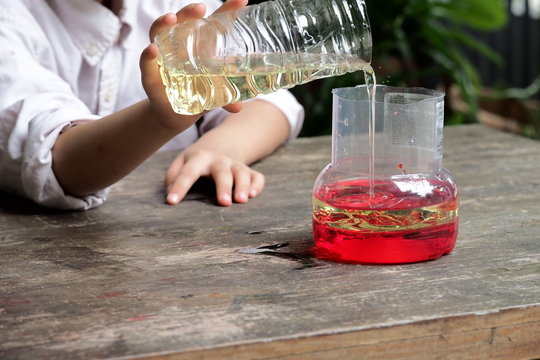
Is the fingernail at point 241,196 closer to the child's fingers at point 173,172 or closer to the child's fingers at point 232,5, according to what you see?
the child's fingers at point 173,172

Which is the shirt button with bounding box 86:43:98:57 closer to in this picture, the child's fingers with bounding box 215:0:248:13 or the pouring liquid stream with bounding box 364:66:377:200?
the child's fingers with bounding box 215:0:248:13

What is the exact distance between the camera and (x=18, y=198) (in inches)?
43.6

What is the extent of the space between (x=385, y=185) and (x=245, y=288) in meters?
0.20

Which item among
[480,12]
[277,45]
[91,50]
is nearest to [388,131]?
[277,45]

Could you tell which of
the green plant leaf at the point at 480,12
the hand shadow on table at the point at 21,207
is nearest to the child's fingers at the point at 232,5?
the hand shadow on table at the point at 21,207

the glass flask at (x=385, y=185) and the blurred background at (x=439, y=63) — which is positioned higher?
the glass flask at (x=385, y=185)

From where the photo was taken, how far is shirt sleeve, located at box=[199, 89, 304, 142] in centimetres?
145

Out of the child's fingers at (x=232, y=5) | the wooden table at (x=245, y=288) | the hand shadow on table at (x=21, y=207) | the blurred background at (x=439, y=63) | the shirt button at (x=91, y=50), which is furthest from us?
the blurred background at (x=439, y=63)

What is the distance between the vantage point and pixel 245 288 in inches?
28.4

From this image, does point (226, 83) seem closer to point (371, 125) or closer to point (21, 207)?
point (371, 125)

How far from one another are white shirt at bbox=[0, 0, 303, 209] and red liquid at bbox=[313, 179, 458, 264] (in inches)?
15.2

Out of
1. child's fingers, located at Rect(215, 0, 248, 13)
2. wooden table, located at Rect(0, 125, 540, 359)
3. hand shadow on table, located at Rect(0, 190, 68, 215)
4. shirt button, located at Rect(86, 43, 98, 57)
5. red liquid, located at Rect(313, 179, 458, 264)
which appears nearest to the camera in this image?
wooden table, located at Rect(0, 125, 540, 359)

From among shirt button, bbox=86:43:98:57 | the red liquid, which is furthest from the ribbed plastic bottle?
shirt button, bbox=86:43:98:57

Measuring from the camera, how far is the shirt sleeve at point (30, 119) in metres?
1.04
